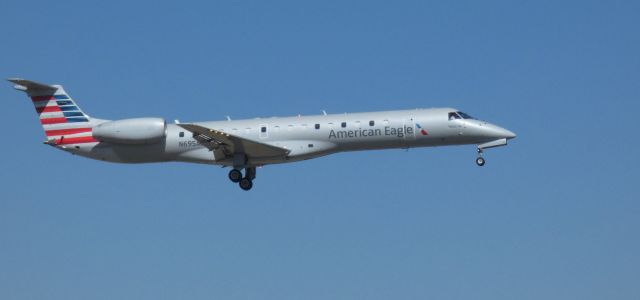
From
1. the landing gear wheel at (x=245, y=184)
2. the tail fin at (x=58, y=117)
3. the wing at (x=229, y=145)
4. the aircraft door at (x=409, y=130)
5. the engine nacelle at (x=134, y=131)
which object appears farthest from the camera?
the tail fin at (x=58, y=117)

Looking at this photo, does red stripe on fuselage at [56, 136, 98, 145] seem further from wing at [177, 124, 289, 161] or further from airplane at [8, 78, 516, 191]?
wing at [177, 124, 289, 161]

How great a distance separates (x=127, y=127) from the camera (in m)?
38.3

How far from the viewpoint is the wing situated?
120ft

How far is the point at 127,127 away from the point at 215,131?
160 inches

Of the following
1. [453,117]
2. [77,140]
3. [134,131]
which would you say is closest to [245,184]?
[134,131]

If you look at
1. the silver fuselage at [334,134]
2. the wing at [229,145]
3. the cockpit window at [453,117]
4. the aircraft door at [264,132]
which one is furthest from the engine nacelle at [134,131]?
the cockpit window at [453,117]

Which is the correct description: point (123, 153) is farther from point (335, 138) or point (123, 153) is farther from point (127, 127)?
point (335, 138)

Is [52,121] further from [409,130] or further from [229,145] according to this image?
[409,130]

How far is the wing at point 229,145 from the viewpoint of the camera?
36562 mm

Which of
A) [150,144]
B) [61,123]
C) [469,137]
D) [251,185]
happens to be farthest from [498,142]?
[61,123]

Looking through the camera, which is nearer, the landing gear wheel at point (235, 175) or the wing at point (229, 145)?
the wing at point (229, 145)

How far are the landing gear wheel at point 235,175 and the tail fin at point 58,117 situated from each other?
5.84 meters

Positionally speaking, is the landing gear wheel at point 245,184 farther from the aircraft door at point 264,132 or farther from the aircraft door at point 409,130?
the aircraft door at point 409,130

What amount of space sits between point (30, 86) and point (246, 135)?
8913 mm
